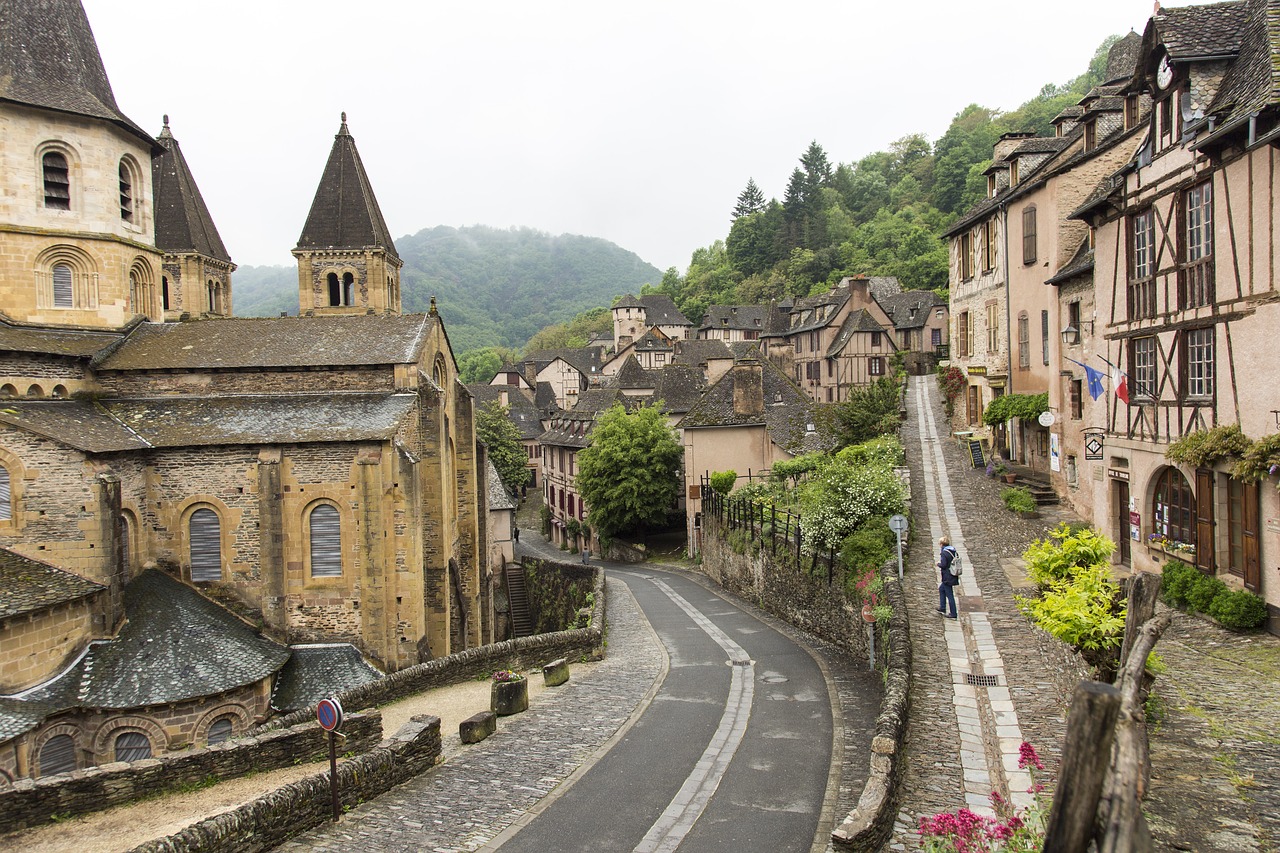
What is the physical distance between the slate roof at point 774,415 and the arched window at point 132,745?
25747 mm

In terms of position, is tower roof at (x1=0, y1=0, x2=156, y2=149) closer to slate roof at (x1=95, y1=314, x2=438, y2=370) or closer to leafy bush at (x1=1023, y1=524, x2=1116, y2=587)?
slate roof at (x1=95, y1=314, x2=438, y2=370)

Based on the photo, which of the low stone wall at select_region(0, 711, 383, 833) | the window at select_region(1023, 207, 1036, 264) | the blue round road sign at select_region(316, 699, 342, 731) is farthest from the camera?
the window at select_region(1023, 207, 1036, 264)

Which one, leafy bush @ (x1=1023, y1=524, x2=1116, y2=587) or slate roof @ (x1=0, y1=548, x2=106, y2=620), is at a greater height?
leafy bush @ (x1=1023, y1=524, x2=1116, y2=587)

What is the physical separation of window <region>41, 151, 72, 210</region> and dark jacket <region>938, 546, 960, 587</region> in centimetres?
2522

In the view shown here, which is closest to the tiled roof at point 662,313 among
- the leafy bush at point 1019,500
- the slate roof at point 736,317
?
the slate roof at point 736,317

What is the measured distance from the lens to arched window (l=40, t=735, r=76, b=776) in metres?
16.9

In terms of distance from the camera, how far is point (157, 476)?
848 inches

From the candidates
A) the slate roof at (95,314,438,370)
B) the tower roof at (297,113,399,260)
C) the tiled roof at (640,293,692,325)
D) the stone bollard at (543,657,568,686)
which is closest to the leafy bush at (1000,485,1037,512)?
the stone bollard at (543,657,568,686)

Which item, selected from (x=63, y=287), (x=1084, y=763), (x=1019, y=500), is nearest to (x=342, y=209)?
(x=63, y=287)

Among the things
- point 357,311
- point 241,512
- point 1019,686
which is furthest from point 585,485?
point 1019,686

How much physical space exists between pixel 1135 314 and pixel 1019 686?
9.66 m

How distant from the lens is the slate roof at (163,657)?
17.5 m

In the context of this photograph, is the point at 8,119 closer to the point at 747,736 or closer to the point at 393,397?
the point at 393,397

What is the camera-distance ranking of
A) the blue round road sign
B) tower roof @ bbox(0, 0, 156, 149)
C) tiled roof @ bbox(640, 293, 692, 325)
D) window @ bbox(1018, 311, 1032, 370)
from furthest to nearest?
tiled roof @ bbox(640, 293, 692, 325) < window @ bbox(1018, 311, 1032, 370) < tower roof @ bbox(0, 0, 156, 149) < the blue round road sign
